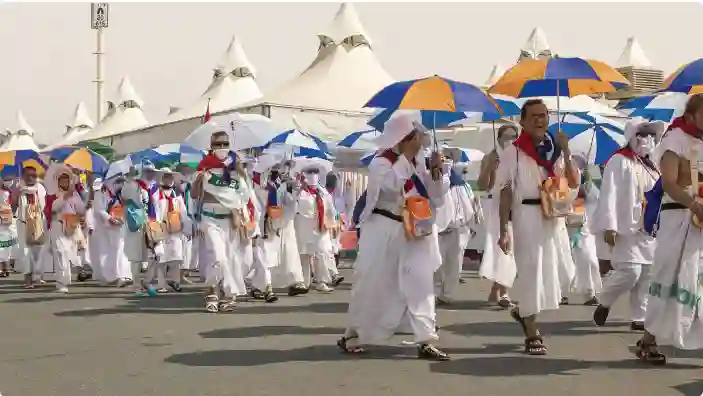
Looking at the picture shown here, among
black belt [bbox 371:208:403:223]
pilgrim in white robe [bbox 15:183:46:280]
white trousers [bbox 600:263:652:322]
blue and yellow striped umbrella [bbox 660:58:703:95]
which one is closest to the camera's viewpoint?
black belt [bbox 371:208:403:223]

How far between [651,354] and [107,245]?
1216 centimetres

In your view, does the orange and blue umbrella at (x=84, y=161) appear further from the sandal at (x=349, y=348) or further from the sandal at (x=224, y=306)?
the sandal at (x=349, y=348)

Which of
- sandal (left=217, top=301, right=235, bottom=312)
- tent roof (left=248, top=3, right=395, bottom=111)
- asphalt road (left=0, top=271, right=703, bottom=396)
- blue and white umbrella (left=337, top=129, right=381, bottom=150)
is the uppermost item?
tent roof (left=248, top=3, right=395, bottom=111)

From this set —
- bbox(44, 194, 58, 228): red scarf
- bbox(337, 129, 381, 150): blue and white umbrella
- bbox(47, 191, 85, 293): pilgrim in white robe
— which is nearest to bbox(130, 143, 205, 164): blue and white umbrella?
bbox(337, 129, 381, 150): blue and white umbrella

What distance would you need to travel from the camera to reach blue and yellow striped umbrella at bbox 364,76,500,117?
28.9ft

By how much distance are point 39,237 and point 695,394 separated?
12732mm

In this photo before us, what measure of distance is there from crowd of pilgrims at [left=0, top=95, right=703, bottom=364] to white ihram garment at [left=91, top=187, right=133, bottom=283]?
1386 mm

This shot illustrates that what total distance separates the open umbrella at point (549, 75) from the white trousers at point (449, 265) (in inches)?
145

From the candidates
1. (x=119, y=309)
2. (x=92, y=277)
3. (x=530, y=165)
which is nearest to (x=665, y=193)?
(x=530, y=165)

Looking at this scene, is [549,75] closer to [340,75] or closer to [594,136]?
[594,136]

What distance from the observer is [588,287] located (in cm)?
1275

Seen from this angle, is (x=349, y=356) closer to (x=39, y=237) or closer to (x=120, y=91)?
(x=39, y=237)

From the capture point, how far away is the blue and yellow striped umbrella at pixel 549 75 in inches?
355

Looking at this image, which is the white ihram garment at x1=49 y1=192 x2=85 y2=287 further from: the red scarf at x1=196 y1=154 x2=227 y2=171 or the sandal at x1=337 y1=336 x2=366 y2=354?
the sandal at x1=337 y1=336 x2=366 y2=354
